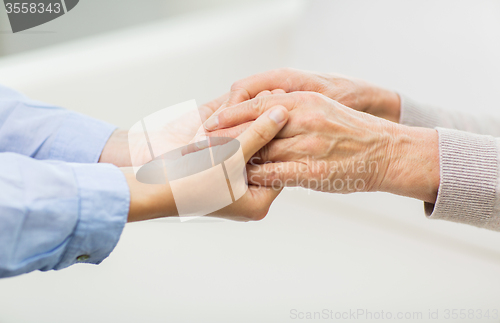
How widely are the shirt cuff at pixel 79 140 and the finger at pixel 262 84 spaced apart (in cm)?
27

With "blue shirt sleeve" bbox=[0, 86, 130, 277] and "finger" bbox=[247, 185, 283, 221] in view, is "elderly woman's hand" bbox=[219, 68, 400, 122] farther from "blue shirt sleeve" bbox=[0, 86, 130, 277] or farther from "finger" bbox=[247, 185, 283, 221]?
"blue shirt sleeve" bbox=[0, 86, 130, 277]

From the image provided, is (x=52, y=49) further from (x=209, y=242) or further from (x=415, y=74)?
(x=415, y=74)

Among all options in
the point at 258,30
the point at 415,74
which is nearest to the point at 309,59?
the point at 258,30

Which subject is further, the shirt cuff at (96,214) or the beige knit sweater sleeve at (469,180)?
the beige knit sweater sleeve at (469,180)

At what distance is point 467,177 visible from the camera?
0.68m

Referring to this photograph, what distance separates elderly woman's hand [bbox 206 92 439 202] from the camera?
27.1 inches

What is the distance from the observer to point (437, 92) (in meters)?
1.18

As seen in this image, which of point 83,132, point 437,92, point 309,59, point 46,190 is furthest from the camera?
point 309,59

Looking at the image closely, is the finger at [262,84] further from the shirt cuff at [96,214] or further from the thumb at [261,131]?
the shirt cuff at [96,214]

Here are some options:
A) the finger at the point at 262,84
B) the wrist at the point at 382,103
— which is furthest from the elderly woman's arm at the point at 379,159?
the wrist at the point at 382,103

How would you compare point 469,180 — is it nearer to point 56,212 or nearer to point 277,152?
point 277,152

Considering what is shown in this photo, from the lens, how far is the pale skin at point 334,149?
69cm

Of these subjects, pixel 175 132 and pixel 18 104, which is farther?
pixel 175 132

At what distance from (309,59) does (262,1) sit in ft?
0.82
